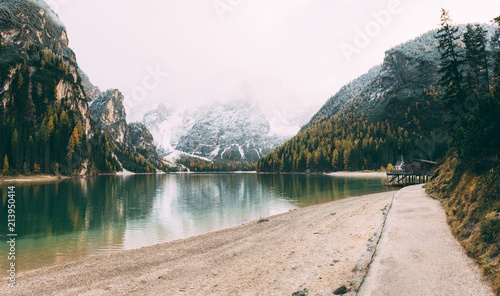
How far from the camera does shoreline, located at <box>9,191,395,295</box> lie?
11.8m

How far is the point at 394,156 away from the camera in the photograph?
19475 cm

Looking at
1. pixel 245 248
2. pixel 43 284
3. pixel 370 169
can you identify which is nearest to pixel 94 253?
pixel 43 284

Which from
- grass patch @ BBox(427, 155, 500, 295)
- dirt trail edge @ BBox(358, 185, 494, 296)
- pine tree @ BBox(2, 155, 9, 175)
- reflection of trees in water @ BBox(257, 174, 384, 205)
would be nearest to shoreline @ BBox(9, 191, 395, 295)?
dirt trail edge @ BBox(358, 185, 494, 296)

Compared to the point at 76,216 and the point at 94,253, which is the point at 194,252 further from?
the point at 76,216

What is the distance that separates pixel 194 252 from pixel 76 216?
28631 mm

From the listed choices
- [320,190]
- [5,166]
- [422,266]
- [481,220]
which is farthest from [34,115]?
[481,220]

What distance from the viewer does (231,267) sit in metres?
15.6

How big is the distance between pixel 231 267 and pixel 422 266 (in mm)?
9916

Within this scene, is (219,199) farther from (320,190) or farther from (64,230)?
(64,230)

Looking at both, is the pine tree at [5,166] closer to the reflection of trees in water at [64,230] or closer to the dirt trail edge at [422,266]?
the reflection of trees in water at [64,230]

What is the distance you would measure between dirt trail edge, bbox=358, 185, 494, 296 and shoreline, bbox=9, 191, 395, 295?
33.0 inches

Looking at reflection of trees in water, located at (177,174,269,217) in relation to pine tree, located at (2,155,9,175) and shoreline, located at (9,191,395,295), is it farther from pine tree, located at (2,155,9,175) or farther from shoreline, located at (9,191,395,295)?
pine tree, located at (2,155,9,175)

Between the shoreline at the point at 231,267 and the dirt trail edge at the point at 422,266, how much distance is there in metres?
0.84

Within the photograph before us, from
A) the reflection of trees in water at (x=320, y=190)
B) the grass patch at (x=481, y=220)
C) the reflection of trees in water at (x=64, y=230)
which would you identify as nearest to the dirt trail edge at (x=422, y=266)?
the grass patch at (x=481, y=220)
